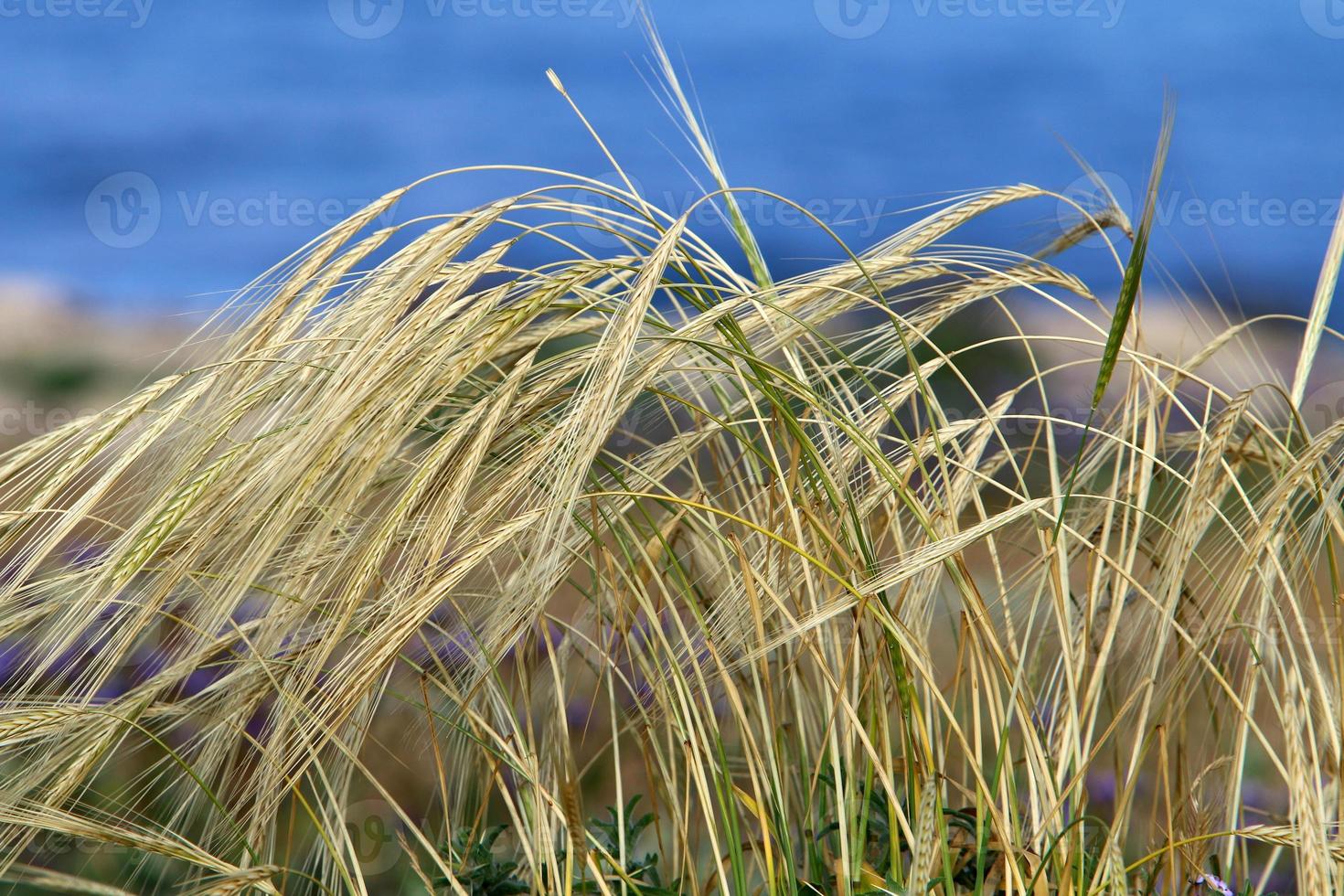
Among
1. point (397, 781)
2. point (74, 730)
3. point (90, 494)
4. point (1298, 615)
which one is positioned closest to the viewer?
point (90, 494)

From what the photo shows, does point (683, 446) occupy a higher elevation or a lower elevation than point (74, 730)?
higher

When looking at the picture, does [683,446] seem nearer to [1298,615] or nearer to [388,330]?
[388,330]

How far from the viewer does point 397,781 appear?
2318 millimetres

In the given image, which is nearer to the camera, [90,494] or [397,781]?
[90,494]

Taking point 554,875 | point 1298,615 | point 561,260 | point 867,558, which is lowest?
point 554,875

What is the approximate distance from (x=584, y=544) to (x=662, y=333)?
280 millimetres

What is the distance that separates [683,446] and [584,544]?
153mm

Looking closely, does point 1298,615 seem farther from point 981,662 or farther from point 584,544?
point 584,544

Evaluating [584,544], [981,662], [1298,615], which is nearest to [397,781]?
[584,544]

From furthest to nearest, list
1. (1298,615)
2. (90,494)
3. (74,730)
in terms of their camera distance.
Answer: (1298,615) → (74,730) → (90,494)

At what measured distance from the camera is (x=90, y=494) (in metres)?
0.74

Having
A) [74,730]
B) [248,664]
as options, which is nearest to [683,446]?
[248,664]

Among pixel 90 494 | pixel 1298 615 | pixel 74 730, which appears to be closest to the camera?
pixel 90 494

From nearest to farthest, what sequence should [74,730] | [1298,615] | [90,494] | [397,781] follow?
1. [90,494]
2. [74,730]
3. [1298,615]
4. [397,781]
